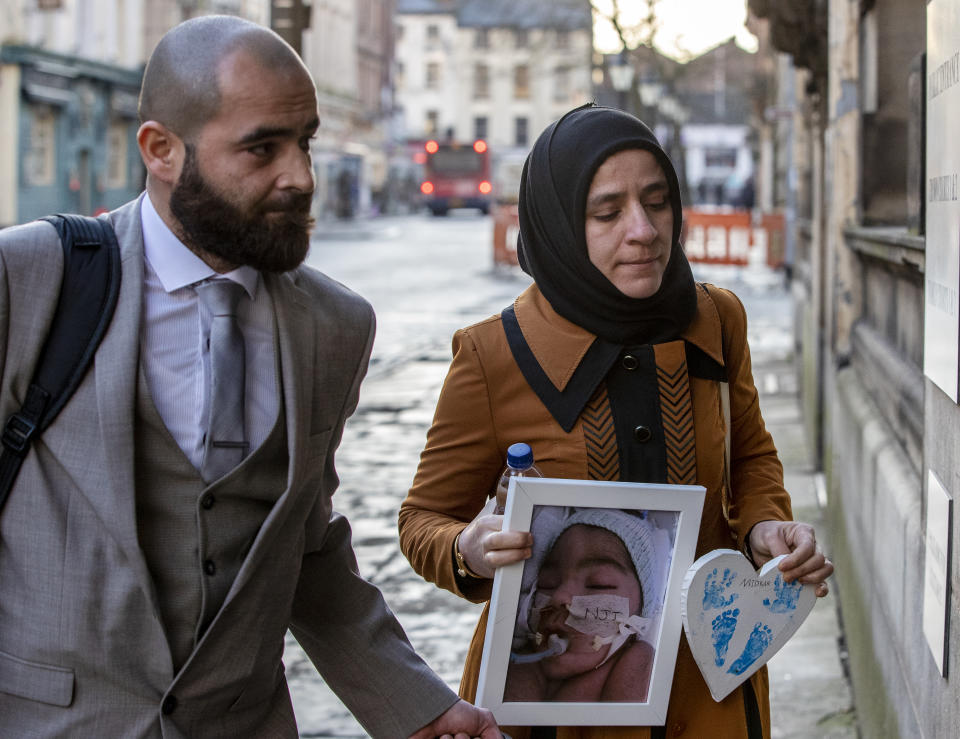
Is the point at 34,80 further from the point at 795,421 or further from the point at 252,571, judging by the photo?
the point at 252,571

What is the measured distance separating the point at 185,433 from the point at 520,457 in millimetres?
566

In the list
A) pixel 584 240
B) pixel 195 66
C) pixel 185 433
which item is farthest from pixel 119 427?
pixel 584 240

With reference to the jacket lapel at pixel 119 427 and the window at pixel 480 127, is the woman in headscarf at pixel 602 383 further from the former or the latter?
the window at pixel 480 127

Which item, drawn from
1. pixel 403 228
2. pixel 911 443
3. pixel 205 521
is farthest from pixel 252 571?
pixel 403 228

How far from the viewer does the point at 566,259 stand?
277 centimetres

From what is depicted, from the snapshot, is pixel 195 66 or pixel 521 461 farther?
pixel 521 461

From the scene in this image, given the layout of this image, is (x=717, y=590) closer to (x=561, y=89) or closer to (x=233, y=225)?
(x=233, y=225)

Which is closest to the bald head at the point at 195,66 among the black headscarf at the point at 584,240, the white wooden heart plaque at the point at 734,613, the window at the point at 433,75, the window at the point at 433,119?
the black headscarf at the point at 584,240

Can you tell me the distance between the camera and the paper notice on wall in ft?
9.62

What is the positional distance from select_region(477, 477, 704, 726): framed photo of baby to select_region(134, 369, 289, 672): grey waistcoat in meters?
0.49

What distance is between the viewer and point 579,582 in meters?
Answer: 2.62

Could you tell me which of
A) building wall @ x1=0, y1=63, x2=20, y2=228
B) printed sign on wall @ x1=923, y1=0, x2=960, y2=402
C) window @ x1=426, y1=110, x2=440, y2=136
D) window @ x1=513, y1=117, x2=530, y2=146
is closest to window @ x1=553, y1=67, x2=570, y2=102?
window @ x1=513, y1=117, x2=530, y2=146

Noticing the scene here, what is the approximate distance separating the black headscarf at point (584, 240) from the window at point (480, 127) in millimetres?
107968

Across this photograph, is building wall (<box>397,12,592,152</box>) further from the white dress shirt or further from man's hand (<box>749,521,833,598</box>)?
the white dress shirt
